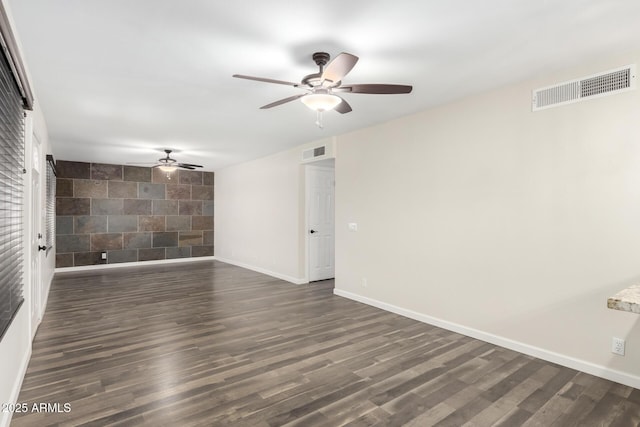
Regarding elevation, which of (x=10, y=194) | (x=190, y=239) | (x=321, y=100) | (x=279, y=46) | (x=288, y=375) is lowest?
(x=288, y=375)

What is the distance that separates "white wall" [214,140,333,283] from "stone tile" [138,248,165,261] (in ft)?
4.74

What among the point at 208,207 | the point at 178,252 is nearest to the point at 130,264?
the point at 178,252

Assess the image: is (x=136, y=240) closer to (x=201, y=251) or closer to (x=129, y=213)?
(x=129, y=213)

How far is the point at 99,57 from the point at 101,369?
101 inches

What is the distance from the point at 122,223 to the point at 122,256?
82cm

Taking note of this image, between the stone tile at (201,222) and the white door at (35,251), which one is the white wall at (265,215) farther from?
the white door at (35,251)

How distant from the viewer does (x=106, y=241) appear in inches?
331

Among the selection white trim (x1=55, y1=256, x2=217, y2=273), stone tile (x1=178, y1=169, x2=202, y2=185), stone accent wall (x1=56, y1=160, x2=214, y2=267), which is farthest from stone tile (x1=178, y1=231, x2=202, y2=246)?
stone tile (x1=178, y1=169, x2=202, y2=185)

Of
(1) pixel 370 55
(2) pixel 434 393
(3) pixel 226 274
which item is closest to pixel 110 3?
(1) pixel 370 55

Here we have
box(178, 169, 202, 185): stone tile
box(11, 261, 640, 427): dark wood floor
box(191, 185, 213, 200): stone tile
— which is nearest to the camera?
box(11, 261, 640, 427): dark wood floor

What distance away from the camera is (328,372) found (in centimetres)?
291

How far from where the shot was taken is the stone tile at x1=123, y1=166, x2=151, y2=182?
866 centimetres

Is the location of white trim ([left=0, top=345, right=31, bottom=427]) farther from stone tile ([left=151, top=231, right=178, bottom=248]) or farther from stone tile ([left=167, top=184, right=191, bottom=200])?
stone tile ([left=167, top=184, right=191, bottom=200])

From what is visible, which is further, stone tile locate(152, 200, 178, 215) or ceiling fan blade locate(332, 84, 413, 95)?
stone tile locate(152, 200, 178, 215)
